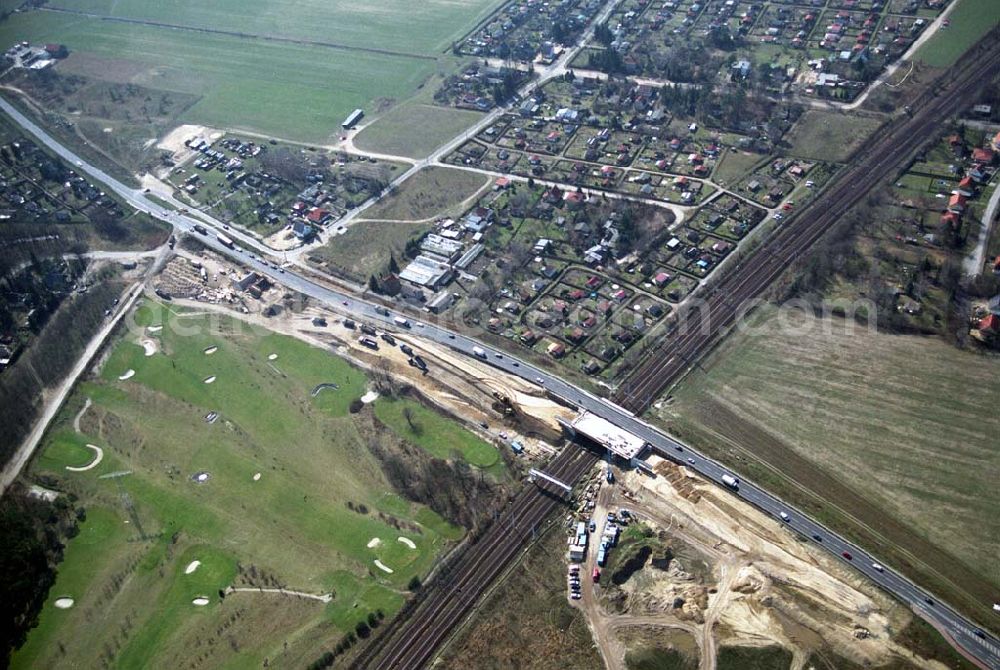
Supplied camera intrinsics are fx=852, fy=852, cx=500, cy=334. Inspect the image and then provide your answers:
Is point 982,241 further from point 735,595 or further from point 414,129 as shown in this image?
point 414,129

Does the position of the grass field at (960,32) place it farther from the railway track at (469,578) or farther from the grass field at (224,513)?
the grass field at (224,513)

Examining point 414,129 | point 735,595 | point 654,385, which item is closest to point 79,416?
point 654,385

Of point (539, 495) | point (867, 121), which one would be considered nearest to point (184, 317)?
point (539, 495)

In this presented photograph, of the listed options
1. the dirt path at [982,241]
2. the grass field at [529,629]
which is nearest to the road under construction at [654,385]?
the grass field at [529,629]

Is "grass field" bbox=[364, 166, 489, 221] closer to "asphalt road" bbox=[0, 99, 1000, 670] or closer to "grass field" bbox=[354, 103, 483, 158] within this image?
"grass field" bbox=[354, 103, 483, 158]

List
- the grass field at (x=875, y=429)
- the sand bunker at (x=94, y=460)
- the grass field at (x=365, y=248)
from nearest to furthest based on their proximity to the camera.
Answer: the grass field at (x=875, y=429)
the sand bunker at (x=94, y=460)
the grass field at (x=365, y=248)
